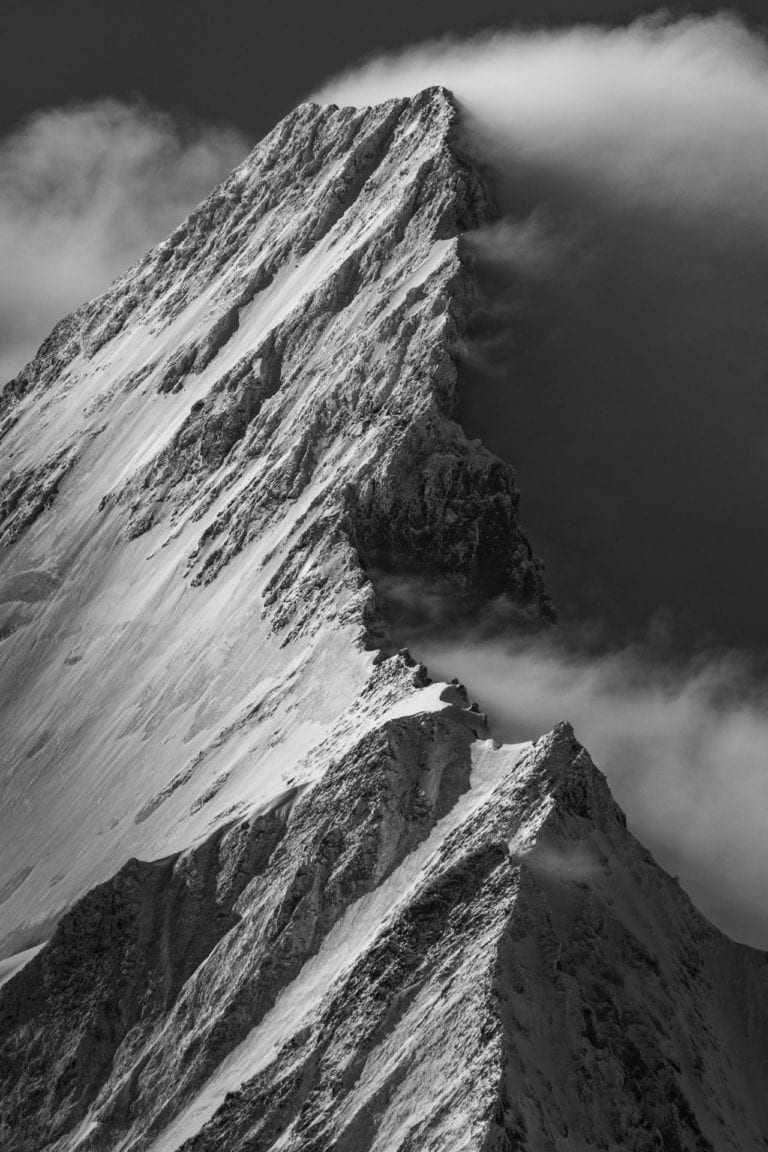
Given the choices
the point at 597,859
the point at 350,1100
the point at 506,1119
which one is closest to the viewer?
the point at 506,1119

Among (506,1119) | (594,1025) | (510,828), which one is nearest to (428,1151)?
(506,1119)

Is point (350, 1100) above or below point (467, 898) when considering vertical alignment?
below

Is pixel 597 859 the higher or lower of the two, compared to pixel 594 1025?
higher

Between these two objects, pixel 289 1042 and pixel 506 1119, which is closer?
pixel 506 1119

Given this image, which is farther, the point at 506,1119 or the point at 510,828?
the point at 510,828

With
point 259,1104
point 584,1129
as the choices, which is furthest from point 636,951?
point 259,1104

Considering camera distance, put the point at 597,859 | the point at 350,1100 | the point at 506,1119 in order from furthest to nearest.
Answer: the point at 597,859 → the point at 350,1100 → the point at 506,1119

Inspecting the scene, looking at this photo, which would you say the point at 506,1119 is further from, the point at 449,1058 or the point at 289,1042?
the point at 289,1042

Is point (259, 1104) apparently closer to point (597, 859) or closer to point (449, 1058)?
point (449, 1058)

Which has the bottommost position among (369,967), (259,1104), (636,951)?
(259,1104)
